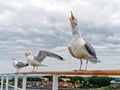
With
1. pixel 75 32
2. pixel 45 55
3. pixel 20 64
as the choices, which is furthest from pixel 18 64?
pixel 75 32

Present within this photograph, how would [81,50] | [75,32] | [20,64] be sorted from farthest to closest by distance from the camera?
[20,64], [75,32], [81,50]

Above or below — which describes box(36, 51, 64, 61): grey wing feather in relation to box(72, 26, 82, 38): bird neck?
below

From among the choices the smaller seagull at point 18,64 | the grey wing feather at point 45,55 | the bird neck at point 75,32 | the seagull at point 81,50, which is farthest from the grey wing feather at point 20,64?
the seagull at point 81,50

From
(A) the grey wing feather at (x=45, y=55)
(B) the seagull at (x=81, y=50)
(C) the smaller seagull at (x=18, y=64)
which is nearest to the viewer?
(B) the seagull at (x=81, y=50)

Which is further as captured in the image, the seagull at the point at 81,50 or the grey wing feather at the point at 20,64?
the grey wing feather at the point at 20,64

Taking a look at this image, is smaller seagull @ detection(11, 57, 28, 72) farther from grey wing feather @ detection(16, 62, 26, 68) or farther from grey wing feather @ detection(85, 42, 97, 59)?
grey wing feather @ detection(85, 42, 97, 59)

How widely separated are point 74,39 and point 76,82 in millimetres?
368

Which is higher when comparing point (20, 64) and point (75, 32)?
point (75, 32)

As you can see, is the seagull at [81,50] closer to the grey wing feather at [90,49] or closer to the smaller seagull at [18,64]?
the grey wing feather at [90,49]

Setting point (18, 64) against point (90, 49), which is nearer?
point (90, 49)

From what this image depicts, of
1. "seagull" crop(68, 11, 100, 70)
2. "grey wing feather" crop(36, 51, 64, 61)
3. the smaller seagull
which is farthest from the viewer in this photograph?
the smaller seagull

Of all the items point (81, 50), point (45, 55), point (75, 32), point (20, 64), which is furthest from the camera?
point (20, 64)

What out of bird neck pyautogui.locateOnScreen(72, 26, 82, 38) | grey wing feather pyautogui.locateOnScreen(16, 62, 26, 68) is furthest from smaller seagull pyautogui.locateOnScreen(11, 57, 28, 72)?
bird neck pyautogui.locateOnScreen(72, 26, 82, 38)

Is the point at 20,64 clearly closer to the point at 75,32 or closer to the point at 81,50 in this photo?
the point at 75,32
